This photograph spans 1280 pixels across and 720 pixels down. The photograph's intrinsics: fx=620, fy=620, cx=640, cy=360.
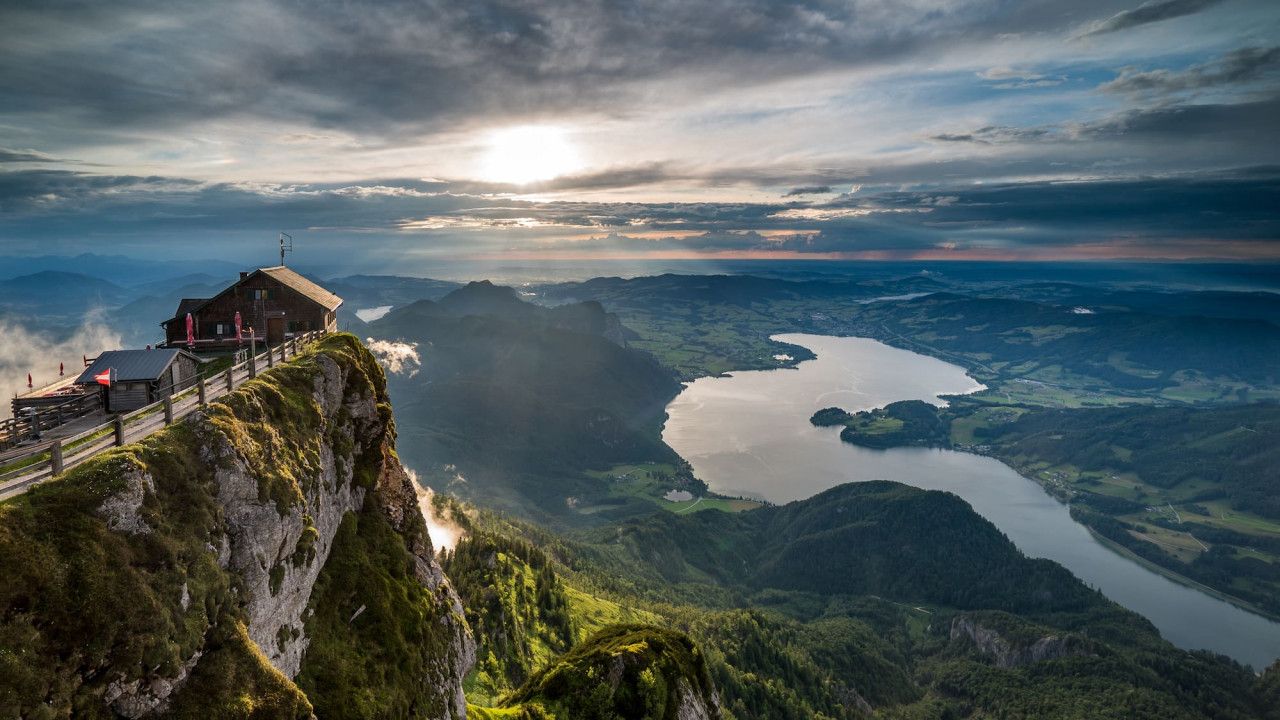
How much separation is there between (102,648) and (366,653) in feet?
47.5

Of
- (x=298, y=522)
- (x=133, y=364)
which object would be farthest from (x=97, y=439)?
(x=133, y=364)

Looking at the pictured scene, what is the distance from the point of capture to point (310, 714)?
22688 millimetres

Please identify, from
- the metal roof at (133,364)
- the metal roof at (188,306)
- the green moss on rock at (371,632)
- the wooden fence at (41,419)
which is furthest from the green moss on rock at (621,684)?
the metal roof at (188,306)

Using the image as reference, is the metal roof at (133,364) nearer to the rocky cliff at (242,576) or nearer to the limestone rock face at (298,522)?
the rocky cliff at (242,576)

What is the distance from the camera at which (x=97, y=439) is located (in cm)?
2372

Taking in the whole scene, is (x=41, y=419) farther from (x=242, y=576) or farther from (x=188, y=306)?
(x=188, y=306)

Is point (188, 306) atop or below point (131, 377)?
atop

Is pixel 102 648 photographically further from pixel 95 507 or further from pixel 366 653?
pixel 366 653

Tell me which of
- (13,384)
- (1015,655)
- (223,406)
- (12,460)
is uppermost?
(223,406)

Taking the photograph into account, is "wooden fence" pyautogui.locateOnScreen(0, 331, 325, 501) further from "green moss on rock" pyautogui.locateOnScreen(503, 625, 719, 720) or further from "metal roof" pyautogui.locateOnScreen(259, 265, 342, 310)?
"green moss on rock" pyautogui.locateOnScreen(503, 625, 719, 720)

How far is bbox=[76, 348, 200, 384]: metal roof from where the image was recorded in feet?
112

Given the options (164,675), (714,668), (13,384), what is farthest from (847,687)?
(13,384)

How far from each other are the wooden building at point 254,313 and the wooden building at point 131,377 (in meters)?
14.1

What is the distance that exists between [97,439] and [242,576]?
25.4 ft
